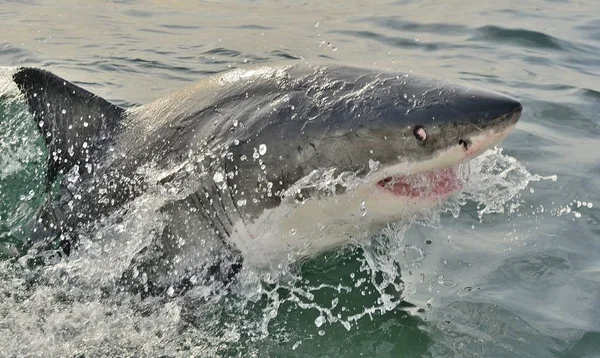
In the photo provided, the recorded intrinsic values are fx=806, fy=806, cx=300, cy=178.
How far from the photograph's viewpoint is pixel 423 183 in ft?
7.86

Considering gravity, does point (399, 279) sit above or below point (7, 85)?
below

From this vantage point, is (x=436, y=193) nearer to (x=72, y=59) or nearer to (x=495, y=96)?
(x=495, y=96)

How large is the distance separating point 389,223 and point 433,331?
0.48m

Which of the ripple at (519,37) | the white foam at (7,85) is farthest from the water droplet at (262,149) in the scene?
the ripple at (519,37)

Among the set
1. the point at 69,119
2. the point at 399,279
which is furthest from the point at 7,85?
the point at 399,279

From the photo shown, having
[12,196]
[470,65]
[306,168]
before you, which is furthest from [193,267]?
[470,65]

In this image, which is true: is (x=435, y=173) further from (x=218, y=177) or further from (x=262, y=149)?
(x=218, y=177)

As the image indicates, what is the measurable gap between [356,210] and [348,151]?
202mm

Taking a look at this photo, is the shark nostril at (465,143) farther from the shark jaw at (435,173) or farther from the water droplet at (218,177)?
the water droplet at (218,177)

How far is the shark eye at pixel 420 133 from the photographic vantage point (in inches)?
91.5

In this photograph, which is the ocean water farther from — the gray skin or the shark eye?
the shark eye

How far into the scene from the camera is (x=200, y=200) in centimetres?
266

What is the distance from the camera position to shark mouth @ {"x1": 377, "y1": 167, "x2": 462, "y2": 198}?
2.39 metres

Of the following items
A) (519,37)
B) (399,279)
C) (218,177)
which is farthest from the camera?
(519,37)
